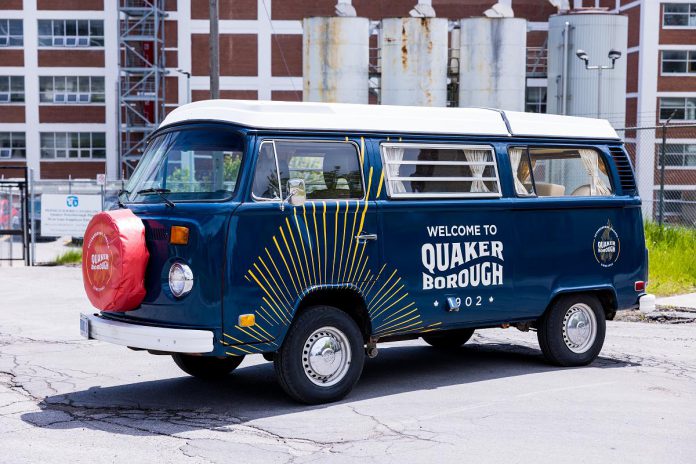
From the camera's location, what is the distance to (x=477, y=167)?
31.5 ft

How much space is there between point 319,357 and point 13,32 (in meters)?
58.8

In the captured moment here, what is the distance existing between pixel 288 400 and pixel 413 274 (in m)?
1.61

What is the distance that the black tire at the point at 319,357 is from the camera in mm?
8219

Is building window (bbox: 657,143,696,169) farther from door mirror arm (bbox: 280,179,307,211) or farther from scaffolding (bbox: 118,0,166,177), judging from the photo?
door mirror arm (bbox: 280,179,307,211)

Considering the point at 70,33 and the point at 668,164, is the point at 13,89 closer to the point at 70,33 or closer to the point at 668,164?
the point at 70,33

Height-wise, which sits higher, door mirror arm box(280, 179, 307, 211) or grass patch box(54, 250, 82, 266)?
door mirror arm box(280, 179, 307, 211)

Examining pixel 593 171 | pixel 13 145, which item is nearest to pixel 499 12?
pixel 13 145

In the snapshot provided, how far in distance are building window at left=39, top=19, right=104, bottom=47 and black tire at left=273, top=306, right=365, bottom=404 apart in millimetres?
56459

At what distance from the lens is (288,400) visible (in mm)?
8633

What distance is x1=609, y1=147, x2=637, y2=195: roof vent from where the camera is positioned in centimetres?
1081

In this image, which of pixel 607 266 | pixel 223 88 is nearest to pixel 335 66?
pixel 223 88

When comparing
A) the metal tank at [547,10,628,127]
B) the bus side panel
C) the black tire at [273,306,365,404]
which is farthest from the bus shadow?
the metal tank at [547,10,628,127]

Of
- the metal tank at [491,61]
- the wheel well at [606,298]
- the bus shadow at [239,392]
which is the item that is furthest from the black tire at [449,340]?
the metal tank at [491,61]

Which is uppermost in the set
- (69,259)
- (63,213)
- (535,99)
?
(535,99)
